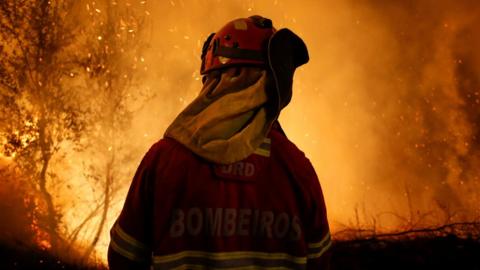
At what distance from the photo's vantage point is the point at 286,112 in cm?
915

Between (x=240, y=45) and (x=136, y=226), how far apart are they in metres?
0.83

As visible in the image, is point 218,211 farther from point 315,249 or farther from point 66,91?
point 66,91

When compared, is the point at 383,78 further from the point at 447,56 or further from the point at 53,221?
the point at 53,221

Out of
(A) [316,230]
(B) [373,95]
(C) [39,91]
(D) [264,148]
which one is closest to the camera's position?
(D) [264,148]

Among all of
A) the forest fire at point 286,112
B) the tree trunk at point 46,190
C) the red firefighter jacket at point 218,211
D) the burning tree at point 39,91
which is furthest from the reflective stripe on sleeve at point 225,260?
the tree trunk at point 46,190

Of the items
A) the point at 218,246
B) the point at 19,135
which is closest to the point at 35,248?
the point at 19,135

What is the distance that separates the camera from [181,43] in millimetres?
9117

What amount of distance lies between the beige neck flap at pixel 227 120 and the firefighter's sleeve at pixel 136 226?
0.18 meters

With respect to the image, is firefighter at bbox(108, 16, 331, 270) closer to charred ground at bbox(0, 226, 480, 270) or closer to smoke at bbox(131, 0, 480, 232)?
charred ground at bbox(0, 226, 480, 270)

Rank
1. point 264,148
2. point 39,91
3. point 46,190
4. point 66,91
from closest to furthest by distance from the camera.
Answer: point 264,148 < point 39,91 < point 46,190 < point 66,91

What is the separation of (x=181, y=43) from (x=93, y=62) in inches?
110

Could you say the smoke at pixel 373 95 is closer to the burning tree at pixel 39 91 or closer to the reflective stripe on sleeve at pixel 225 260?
the burning tree at pixel 39 91

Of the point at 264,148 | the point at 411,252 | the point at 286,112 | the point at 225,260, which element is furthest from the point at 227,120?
the point at 286,112

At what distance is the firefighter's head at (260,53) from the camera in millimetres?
1390
